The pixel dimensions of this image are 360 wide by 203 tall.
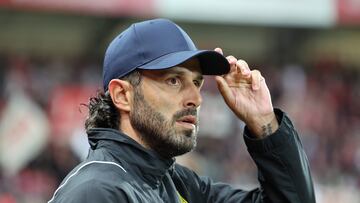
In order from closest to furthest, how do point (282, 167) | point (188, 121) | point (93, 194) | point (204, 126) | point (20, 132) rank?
point (93, 194) < point (188, 121) < point (282, 167) < point (20, 132) < point (204, 126)

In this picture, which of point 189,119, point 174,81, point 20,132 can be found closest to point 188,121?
point 189,119

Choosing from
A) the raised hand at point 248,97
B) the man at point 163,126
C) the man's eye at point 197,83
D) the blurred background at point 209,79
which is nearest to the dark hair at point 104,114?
the man at point 163,126

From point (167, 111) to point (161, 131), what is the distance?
2.3 inches

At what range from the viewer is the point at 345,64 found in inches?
452

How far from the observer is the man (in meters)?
2.24

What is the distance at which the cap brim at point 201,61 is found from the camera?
2355mm

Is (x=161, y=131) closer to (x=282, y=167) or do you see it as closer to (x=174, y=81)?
(x=174, y=81)

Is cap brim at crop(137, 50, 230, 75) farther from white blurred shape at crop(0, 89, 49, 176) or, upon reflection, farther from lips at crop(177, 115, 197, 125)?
white blurred shape at crop(0, 89, 49, 176)

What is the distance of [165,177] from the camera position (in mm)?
2494

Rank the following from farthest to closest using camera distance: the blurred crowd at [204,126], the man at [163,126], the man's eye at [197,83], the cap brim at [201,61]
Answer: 1. the blurred crowd at [204,126]
2. the man's eye at [197,83]
3. the cap brim at [201,61]
4. the man at [163,126]

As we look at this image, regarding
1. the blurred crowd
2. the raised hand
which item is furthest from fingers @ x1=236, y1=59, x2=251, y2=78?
the blurred crowd

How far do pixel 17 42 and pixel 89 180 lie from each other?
8.46 metres

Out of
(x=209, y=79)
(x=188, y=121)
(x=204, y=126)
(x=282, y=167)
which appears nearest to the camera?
(x=188, y=121)

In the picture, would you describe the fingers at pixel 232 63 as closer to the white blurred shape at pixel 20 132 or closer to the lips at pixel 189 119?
the lips at pixel 189 119
